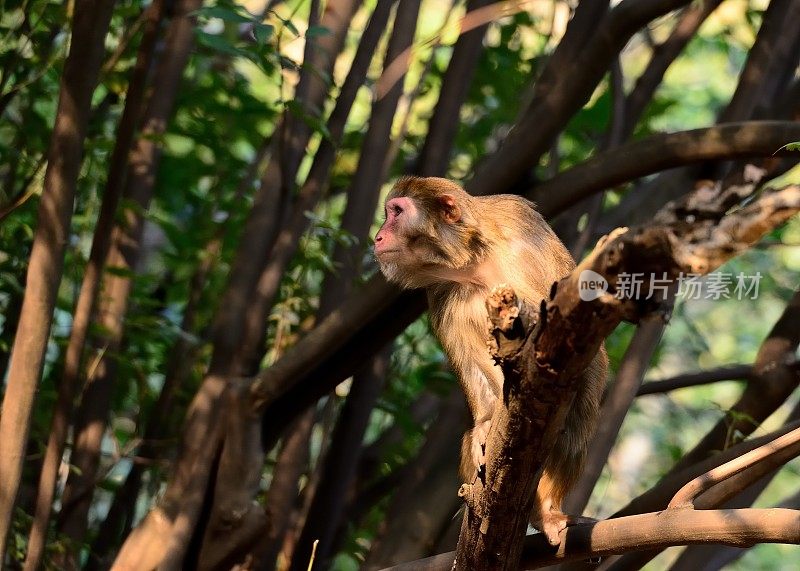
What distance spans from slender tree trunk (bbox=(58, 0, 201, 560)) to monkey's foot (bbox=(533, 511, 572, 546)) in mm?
2240

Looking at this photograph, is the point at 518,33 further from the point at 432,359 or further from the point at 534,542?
the point at 534,542

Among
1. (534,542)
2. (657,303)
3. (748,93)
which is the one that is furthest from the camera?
(748,93)

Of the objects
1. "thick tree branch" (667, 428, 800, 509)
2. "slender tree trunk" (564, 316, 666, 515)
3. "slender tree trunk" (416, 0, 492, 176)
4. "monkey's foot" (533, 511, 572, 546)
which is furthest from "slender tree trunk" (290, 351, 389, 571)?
"thick tree branch" (667, 428, 800, 509)

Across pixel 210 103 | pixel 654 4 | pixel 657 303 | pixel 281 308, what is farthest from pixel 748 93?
pixel 657 303

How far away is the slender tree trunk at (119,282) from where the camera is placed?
4.91 meters

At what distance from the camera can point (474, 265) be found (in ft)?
12.5

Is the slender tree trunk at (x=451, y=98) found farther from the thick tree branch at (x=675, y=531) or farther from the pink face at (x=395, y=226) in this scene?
the thick tree branch at (x=675, y=531)

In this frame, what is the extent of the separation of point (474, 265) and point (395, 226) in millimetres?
308

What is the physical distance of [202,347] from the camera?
18.8 ft

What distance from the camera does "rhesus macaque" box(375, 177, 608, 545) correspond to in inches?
144

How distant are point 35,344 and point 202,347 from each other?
2020mm

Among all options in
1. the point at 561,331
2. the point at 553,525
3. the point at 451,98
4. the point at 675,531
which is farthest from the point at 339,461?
the point at 561,331

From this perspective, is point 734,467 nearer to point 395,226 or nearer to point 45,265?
point 395,226

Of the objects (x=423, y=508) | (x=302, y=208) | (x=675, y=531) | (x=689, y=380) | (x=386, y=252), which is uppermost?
(x=302, y=208)
